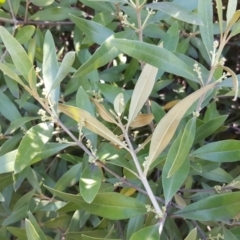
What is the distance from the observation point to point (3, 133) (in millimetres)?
1159

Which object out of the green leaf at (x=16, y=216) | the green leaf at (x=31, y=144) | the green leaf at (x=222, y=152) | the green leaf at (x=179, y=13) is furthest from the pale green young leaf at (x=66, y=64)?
the green leaf at (x=16, y=216)

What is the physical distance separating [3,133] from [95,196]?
53 centimetres

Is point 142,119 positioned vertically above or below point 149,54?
below

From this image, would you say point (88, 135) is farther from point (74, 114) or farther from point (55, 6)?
point (55, 6)

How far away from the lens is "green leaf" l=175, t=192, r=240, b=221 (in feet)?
2.33

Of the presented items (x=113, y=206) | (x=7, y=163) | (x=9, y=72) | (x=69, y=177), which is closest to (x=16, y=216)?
(x=69, y=177)

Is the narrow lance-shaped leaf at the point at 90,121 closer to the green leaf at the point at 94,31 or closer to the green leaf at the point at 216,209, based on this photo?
the green leaf at the point at 216,209

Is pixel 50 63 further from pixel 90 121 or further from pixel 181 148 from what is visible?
pixel 181 148

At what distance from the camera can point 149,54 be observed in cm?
70

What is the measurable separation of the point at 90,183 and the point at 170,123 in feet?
0.69

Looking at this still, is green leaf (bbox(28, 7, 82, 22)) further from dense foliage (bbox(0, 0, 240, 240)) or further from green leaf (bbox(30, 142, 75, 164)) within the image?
green leaf (bbox(30, 142, 75, 164))

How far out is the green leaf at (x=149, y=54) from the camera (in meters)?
0.68

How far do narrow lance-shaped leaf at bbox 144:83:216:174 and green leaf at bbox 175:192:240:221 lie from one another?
14 centimetres

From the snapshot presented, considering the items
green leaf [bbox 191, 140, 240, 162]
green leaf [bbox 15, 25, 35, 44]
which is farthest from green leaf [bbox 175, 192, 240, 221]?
green leaf [bbox 15, 25, 35, 44]
